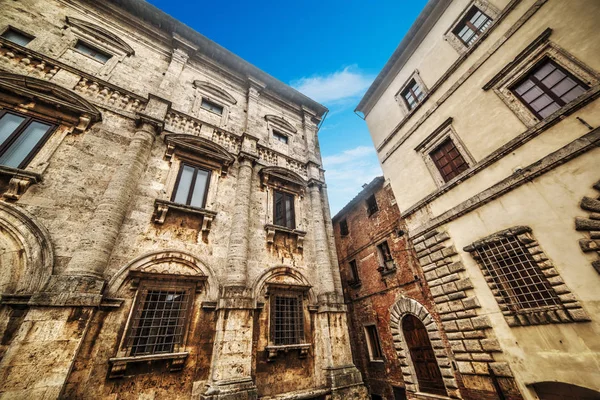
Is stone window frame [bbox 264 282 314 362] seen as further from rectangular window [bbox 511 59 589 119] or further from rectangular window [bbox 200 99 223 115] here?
rectangular window [bbox 511 59 589 119]

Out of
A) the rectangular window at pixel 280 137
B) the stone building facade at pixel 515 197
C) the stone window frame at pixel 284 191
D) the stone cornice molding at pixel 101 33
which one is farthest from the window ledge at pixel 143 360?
the stone cornice molding at pixel 101 33

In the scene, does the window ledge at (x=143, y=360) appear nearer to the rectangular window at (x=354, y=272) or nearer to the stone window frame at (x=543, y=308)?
the stone window frame at (x=543, y=308)

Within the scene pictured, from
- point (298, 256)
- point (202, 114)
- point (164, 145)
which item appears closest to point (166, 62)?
point (202, 114)

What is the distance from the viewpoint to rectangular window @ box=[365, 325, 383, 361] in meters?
12.0

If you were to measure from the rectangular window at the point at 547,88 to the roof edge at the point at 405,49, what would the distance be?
19.7 feet

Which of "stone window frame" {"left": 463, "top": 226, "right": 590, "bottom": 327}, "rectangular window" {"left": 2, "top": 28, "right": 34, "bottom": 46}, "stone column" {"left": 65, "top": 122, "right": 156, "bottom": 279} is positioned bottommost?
"stone window frame" {"left": 463, "top": 226, "right": 590, "bottom": 327}

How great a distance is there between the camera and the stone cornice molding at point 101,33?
8.52 metres

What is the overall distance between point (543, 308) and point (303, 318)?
6.16 m

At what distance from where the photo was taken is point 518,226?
20.0ft

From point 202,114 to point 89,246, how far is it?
21.3 feet

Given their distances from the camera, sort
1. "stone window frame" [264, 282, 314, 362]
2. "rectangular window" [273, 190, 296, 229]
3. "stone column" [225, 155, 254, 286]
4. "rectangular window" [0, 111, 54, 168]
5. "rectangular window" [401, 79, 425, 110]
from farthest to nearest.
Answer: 1. "rectangular window" [401, 79, 425, 110]
2. "rectangular window" [273, 190, 296, 229]
3. "stone column" [225, 155, 254, 286]
4. "stone window frame" [264, 282, 314, 362]
5. "rectangular window" [0, 111, 54, 168]

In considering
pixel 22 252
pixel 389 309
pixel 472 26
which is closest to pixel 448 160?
pixel 472 26

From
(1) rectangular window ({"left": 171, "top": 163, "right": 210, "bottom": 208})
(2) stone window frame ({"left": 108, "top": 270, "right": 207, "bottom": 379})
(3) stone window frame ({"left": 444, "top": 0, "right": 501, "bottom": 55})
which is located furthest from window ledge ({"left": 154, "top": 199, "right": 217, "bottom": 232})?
(3) stone window frame ({"left": 444, "top": 0, "right": 501, "bottom": 55})

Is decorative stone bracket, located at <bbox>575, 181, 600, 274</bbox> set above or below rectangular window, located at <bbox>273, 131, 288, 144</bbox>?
below
